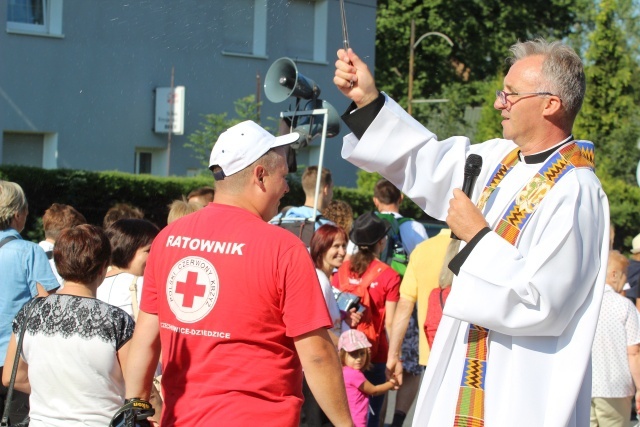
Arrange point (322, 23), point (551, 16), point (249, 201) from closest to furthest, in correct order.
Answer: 1. point (249, 201)
2. point (322, 23)
3. point (551, 16)

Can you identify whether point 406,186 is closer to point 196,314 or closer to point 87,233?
point 196,314

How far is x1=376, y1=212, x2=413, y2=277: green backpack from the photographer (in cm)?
782

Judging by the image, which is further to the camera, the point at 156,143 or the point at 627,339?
the point at 156,143

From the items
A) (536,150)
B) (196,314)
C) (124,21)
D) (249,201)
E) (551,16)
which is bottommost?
(196,314)

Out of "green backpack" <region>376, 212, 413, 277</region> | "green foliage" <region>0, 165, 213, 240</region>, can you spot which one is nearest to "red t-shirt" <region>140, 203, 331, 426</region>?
"green backpack" <region>376, 212, 413, 277</region>

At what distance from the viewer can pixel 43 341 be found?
4.10 m

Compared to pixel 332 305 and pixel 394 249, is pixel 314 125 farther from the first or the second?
pixel 394 249

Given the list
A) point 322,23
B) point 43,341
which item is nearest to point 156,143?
point 322,23

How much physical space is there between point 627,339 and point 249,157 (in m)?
3.81

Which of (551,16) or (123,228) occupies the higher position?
(551,16)

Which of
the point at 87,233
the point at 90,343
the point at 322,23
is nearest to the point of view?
the point at 90,343

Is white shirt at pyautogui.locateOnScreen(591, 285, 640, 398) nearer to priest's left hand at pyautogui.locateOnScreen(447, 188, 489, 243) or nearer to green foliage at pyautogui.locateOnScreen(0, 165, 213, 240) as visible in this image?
priest's left hand at pyautogui.locateOnScreen(447, 188, 489, 243)

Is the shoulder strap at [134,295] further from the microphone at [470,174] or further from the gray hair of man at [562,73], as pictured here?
the gray hair of man at [562,73]

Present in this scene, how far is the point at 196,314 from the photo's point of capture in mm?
3316
